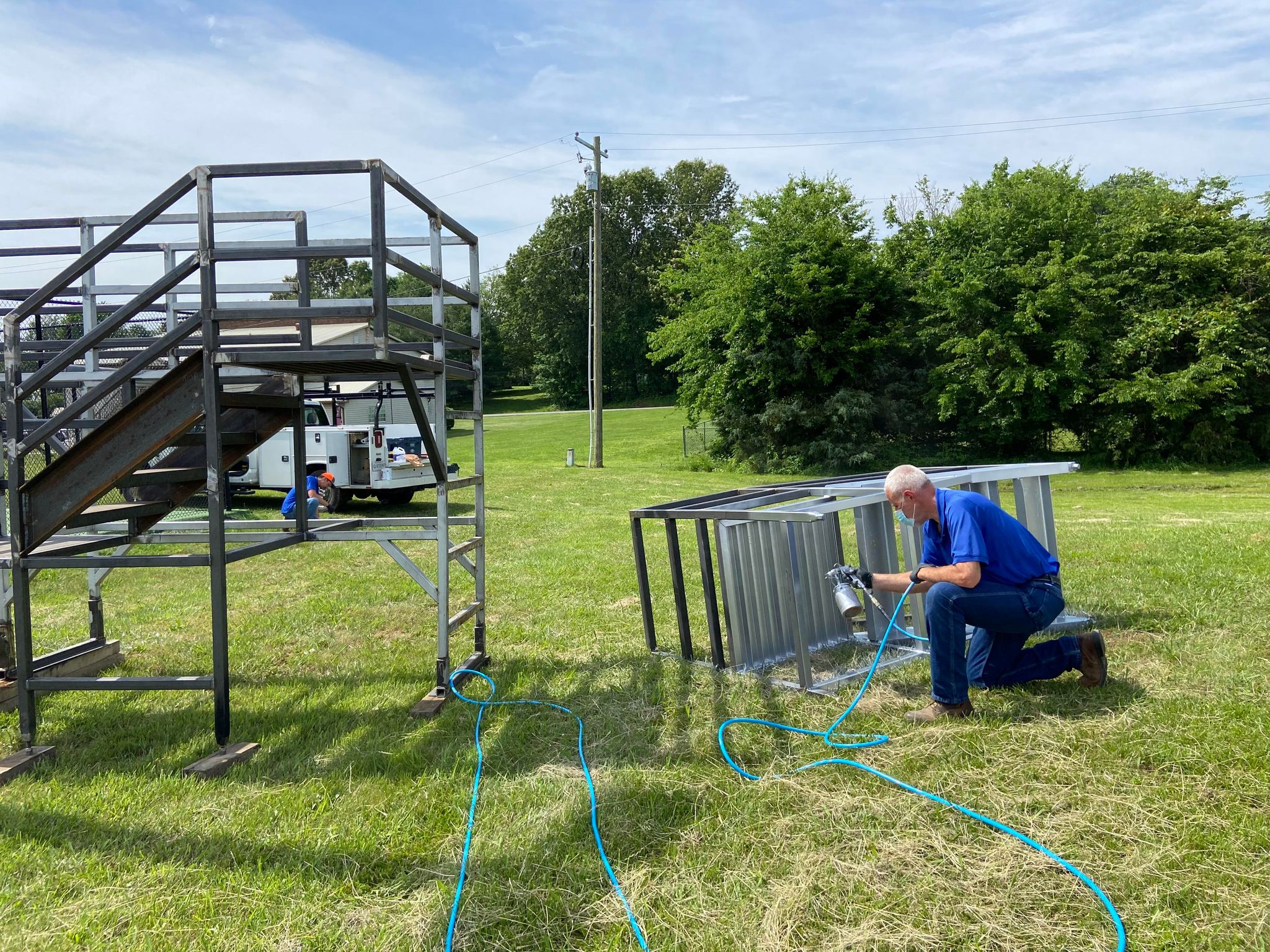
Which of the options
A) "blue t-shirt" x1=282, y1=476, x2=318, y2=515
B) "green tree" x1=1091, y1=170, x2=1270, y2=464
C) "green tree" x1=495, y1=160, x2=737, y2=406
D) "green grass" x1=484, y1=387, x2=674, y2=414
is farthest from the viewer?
"green tree" x1=495, y1=160, x2=737, y2=406

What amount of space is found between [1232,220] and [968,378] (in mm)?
7669

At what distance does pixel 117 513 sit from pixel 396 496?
10623mm

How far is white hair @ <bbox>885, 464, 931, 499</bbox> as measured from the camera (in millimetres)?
4891

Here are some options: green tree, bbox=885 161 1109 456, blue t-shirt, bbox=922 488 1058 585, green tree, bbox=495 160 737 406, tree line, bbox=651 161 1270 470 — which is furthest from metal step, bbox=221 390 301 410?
green tree, bbox=495 160 737 406

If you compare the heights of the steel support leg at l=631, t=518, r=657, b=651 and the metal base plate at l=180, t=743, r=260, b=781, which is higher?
the steel support leg at l=631, t=518, r=657, b=651

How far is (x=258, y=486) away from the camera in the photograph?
1493cm

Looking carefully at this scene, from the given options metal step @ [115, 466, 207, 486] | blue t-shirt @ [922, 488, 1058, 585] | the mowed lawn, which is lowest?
the mowed lawn

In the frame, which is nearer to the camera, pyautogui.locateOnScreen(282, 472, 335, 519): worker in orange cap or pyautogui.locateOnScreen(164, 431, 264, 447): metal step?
pyautogui.locateOnScreen(164, 431, 264, 447): metal step

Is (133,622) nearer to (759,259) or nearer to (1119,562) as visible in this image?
(1119,562)

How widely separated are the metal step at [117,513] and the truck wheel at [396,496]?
32.1 ft

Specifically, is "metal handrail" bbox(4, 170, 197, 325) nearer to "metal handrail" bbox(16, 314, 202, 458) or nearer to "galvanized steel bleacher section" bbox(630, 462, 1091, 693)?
"metal handrail" bbox(16, 314, 202, 458)

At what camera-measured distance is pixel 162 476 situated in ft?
17.1

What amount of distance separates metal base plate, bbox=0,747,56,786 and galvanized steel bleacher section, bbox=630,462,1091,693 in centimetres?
351

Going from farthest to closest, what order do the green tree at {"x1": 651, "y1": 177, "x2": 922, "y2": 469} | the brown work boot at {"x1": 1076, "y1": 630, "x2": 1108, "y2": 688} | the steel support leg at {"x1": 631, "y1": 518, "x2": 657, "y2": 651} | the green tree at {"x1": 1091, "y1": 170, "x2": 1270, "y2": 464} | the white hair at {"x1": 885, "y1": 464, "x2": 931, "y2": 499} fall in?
the green tree at {"x1": 651, "y1": 177, "x2": 922, "y2": 469}
the green tree at {"x1": 1091, "y1": 170, "x2": 1270, "y2": 464}
the steel support leg at {"x1": 631, "y1": 518, "x2": 657, "y2": 651}
the brown work boot at {"x1": 1076, "y1": 630, "x2": 1108, "y2": 688}
the white hair at {"x1": 885, "y1": 464, "x2": 931, "y2": 499}
